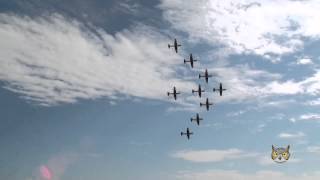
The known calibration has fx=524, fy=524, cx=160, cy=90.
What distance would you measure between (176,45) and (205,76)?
16.9 meters

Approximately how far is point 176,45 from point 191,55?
9.28 metres

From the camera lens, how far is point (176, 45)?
19300 centimetres

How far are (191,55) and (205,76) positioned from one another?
9.60 meters

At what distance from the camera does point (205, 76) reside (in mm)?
198750

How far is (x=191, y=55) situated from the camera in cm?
19938
